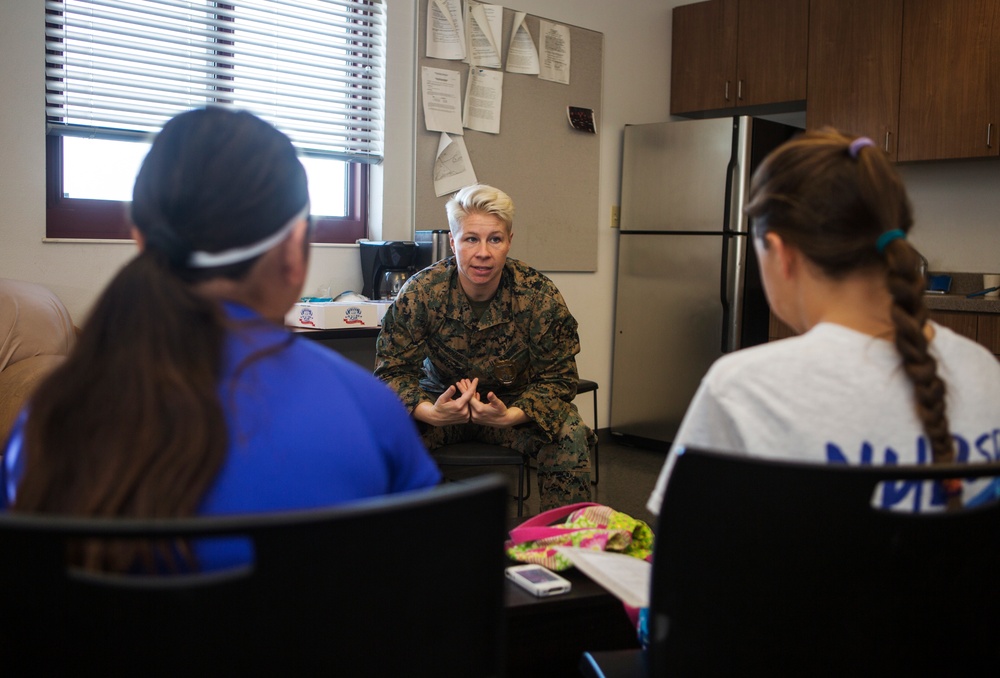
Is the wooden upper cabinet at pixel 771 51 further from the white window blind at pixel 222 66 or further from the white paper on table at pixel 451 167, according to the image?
the white window blind at pixel 222 66

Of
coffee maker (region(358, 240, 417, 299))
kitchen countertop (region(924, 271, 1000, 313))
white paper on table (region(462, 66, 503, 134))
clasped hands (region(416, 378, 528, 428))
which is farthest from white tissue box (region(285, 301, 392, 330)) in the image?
kitchen countertop (region(924, 271, 1000, 313))

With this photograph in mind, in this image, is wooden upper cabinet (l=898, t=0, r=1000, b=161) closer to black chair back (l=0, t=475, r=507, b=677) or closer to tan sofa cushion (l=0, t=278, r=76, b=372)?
tan sofa cushion (l=0, t=278, r=76, b=372)

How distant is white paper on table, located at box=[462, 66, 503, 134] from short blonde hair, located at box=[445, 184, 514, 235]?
5.05 ft

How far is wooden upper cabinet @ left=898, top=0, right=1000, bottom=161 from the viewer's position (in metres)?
3.89

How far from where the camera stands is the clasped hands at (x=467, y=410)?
2.50m

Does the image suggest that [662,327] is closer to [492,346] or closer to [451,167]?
[451,167]

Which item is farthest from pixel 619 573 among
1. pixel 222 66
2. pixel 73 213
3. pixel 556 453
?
pixel 222 66

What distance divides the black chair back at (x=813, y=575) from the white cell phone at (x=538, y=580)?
0.59 meters

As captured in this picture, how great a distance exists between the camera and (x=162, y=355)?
0.76 m

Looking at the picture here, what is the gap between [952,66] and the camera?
3990 millimetres

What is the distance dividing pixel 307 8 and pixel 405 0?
48 centimetres

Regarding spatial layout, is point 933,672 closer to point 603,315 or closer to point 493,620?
point 493,620

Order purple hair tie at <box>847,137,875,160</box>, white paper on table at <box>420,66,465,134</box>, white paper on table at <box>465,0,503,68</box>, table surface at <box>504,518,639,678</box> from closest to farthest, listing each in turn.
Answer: purple hair tie at <box>847,137,875,160</box>, table surface at <box>504,518,639,678</box>, white paper on table at <box>420,66,465,134</box>, white paper on table at <box>465,0,503,68</box>

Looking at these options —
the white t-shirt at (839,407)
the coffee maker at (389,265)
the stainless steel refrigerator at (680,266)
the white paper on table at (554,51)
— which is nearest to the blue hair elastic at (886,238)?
the white t-shirt at (839,407)
